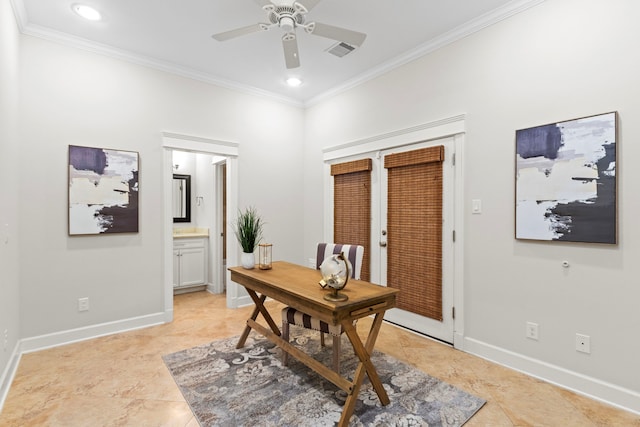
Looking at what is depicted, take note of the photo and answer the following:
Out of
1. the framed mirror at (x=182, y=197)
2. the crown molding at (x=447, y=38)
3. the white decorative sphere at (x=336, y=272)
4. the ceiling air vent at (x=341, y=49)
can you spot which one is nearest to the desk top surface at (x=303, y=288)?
the white decorative sphere at (x=336, y=272)

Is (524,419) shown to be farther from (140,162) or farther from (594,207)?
(140,162)

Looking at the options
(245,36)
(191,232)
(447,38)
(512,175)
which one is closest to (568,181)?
(512,175)

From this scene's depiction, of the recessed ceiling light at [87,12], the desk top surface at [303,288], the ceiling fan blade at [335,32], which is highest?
the recessed ceiling light at [87,12]

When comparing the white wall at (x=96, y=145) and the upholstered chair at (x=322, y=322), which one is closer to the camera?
the upholstered chair at (x=322, y=322)

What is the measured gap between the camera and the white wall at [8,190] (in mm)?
2199

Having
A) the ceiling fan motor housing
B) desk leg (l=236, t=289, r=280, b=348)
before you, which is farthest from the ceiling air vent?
desk leg (l=236, t=289, r=280, b=348)

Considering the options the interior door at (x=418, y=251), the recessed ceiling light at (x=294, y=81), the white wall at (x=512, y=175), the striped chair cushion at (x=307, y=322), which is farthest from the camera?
the recessed ceiling light at (x=294, y=81)

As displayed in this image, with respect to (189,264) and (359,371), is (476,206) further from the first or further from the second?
(189,264)

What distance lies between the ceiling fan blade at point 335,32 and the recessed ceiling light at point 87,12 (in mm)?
1880

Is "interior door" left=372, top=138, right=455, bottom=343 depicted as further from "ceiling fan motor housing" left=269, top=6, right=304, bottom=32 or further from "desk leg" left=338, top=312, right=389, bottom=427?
"ceiling fan motor housing" left=269, top=6, right=304, bottom=32

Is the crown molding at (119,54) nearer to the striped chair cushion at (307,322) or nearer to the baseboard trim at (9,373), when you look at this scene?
the baseboard trim at (9,373)

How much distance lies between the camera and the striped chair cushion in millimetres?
2184

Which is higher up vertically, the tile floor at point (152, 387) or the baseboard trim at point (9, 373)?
the baseboard trim at point (9, 373)

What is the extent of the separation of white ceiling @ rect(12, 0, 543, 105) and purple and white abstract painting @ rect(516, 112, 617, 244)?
1083 millimetres
